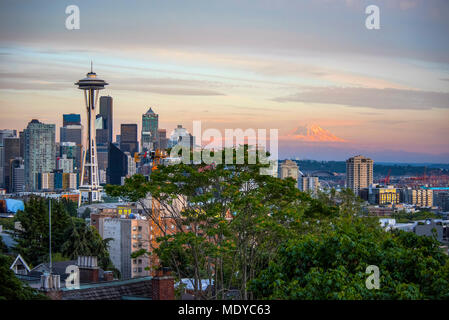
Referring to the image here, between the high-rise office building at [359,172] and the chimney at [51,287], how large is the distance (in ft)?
424

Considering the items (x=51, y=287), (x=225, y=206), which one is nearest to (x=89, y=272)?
(x=225, y=206)

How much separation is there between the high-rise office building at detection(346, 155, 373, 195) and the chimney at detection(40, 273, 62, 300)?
424ft

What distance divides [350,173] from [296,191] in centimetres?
13094

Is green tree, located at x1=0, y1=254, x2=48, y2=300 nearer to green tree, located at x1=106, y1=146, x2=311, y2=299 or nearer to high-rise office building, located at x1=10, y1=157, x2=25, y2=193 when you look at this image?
green tree, located at x1=106, y1=146, x2=311, y2=299

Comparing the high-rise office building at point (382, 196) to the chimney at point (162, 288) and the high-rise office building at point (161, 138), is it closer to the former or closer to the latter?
the high-rise office building at point (161, 138)

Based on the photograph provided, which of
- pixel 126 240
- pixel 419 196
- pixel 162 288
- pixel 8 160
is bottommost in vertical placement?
pixel 419 196

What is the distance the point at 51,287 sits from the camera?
14.6m

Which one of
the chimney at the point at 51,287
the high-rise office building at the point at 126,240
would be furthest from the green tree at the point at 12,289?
the high-rise office building at the point at 126,240

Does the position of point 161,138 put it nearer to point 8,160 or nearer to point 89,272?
point 8,160

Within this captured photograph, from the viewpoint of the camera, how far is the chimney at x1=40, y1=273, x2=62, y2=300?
47.2ft

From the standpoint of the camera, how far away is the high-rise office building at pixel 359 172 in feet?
477

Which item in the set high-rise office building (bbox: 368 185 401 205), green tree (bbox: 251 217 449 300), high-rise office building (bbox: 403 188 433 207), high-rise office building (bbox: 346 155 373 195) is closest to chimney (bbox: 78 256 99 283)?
green tree (bbox: 251 217 449 300)

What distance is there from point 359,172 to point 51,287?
5606 inches
